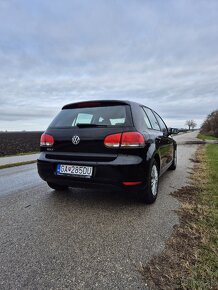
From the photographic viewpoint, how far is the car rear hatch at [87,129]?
11.5ft

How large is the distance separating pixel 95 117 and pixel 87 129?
0.33m

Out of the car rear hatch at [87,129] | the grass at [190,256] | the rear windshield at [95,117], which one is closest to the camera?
the grass at [190,256]

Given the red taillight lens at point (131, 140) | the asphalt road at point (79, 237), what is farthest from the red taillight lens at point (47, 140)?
the red taillight lens at point (131, 140)

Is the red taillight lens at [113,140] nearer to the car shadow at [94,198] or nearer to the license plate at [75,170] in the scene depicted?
the license plate at [75,170]

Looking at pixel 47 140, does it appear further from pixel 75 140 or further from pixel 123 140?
pixel 123 140

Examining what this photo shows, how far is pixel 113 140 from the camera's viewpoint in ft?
11.3

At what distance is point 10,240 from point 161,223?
5.86ft

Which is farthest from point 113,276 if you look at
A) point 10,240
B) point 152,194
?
point 152,194

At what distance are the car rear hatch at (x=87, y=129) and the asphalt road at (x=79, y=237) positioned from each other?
2.65ft

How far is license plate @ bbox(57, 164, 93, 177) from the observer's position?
3.54m

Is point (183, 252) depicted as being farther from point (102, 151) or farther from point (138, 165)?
point (102, 151)

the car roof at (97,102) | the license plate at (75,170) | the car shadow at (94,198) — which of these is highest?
the car roof at (97,102)

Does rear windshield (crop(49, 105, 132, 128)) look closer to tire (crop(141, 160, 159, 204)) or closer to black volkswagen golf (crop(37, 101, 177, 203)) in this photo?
black volkswagen golf (crop(37, 101, 177, 203))

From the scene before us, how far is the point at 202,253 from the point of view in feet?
7.77
